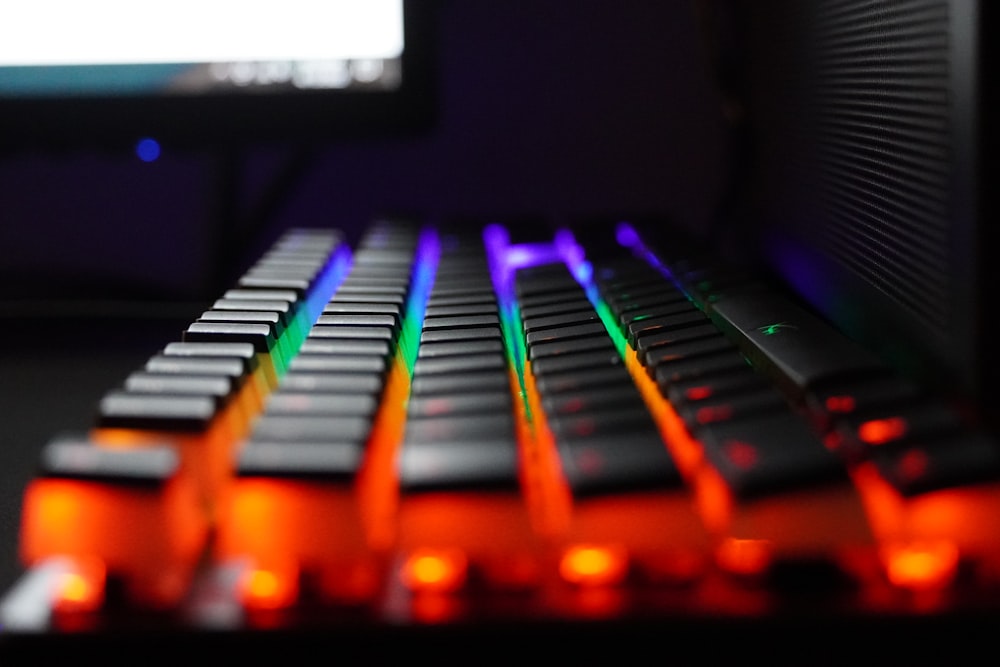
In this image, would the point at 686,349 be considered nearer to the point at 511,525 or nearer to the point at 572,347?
the point at 572,347

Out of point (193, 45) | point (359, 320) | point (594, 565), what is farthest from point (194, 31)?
point (594, 565)

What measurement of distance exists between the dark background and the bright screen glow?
19 centimetres

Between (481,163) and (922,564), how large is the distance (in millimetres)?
813

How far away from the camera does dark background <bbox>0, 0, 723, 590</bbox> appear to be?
100 centimetres

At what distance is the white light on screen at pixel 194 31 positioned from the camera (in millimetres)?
784

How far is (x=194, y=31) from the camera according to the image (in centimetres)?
79

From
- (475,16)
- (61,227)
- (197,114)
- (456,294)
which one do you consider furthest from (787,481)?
(61,227)

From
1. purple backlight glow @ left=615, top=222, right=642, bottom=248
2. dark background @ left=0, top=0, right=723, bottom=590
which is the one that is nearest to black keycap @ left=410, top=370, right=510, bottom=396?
purple backlight glow @ left=615, top=222, right=642, bottom=248

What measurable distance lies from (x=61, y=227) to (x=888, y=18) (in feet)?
2.88

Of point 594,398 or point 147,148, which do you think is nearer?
point 594,398

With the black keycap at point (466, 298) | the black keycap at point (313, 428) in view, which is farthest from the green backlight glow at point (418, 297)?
the black keycap at point (313, 428)

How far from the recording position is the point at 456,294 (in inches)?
20.7

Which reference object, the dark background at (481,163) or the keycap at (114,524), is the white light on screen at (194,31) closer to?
the dark background at (481,163)

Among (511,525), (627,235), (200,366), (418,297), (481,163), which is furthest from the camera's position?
(481,163)
